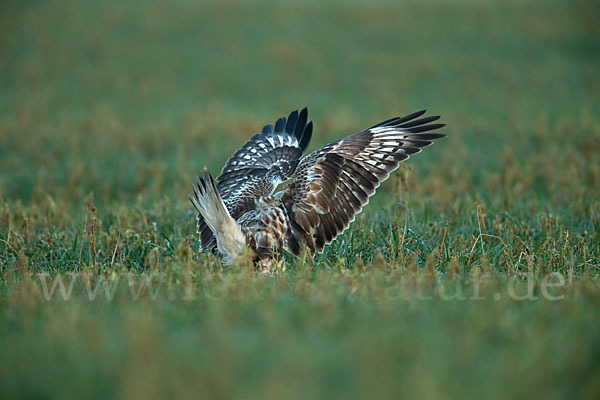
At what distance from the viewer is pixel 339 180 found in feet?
18.3

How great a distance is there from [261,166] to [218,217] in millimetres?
1717

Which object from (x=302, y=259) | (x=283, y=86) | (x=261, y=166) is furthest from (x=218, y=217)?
(x=283, y=86)

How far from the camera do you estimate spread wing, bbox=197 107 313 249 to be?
228 inches

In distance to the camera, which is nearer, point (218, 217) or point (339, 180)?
point (218, 217)

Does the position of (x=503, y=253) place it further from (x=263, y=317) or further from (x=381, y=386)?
(x=381, y=386)

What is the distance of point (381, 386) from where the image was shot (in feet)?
8.54

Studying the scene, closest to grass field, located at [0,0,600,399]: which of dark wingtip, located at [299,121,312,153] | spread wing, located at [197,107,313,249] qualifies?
spread wing, located at [197,107,313,249]

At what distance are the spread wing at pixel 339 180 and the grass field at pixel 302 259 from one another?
0.95 ft

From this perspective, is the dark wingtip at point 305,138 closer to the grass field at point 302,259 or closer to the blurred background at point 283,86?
the grass field at point 302,259

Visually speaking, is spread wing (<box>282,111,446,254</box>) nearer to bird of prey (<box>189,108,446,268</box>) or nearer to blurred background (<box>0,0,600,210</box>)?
bird of prey (<box>189,108,446,268</box>)

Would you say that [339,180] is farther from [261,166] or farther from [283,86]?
[283,86]

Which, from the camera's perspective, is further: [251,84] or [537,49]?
[537,49]

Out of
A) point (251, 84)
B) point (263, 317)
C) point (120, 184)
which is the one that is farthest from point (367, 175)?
point (251, 84)

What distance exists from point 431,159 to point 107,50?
1503 cm
